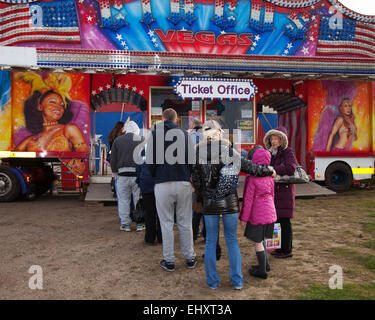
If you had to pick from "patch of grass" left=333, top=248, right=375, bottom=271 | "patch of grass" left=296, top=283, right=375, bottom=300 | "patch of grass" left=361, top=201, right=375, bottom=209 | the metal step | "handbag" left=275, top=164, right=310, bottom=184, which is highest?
"handbag" left=275, top=164, right=310, bottom=184

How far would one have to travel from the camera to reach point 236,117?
1069 centimetres

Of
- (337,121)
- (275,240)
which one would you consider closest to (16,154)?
(275,240)

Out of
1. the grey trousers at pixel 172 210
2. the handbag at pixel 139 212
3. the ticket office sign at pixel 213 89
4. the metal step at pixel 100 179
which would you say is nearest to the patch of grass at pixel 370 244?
the grey trousers at pixel 172 210

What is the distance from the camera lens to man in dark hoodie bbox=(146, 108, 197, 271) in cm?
414

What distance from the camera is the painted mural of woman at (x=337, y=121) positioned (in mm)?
10359

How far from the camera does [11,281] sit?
3852 mm

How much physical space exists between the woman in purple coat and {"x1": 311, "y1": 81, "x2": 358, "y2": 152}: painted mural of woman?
247 inches

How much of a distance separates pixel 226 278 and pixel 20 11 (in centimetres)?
933

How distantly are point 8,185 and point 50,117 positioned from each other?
2200mm

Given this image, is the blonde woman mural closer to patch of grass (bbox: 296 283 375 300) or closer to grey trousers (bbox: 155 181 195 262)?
patch of grass (bbox: 296 283 375 300)

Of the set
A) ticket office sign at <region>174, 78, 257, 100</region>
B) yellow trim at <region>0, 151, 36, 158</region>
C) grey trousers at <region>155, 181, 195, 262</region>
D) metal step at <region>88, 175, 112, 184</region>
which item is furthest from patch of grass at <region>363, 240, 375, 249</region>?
yellow trim at <region>0, 151, 36, 158</region>

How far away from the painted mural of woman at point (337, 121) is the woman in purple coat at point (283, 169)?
628 cm
